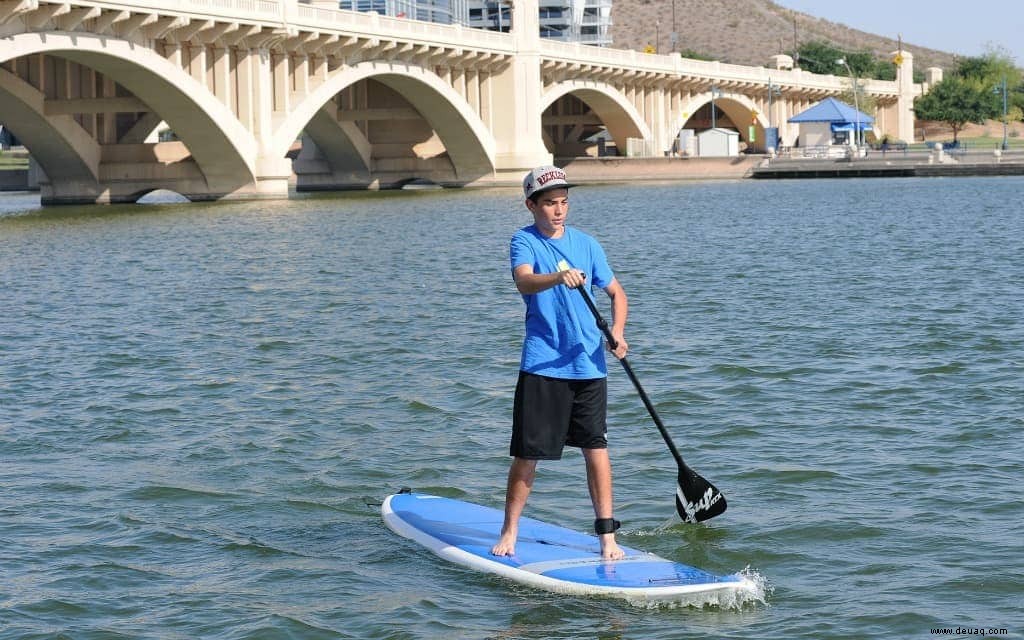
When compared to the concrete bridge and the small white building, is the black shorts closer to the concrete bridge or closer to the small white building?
the concrete bridge

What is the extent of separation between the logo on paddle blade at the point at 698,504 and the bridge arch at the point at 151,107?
1454 inches

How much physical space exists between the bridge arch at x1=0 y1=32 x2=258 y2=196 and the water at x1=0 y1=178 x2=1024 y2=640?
18.9m

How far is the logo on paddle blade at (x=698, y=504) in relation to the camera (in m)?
9.59

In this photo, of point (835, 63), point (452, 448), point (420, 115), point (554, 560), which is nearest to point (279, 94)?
point (420, 115)

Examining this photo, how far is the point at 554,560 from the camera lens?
9078 millimetres

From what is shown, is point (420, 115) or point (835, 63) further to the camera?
point (835, 63)

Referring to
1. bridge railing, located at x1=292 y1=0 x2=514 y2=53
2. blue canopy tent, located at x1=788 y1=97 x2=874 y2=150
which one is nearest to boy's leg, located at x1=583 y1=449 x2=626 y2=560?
bridge railing, located at x1=292 y1=0 x2=514 y2=53

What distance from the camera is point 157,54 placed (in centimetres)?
5059

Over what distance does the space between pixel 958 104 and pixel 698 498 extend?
13424cm

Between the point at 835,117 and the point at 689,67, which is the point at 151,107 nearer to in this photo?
the point at 689,67

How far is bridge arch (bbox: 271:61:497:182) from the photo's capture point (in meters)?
64.0

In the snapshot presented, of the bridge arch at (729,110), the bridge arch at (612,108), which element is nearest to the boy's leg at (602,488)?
the bridge arch at (612,108)

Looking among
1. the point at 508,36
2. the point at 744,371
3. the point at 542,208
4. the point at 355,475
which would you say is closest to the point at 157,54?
the point at 508,36

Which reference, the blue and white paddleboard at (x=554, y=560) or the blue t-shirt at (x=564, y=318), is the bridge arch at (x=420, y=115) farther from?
the blue t-shirt at (x=564, y=318)
